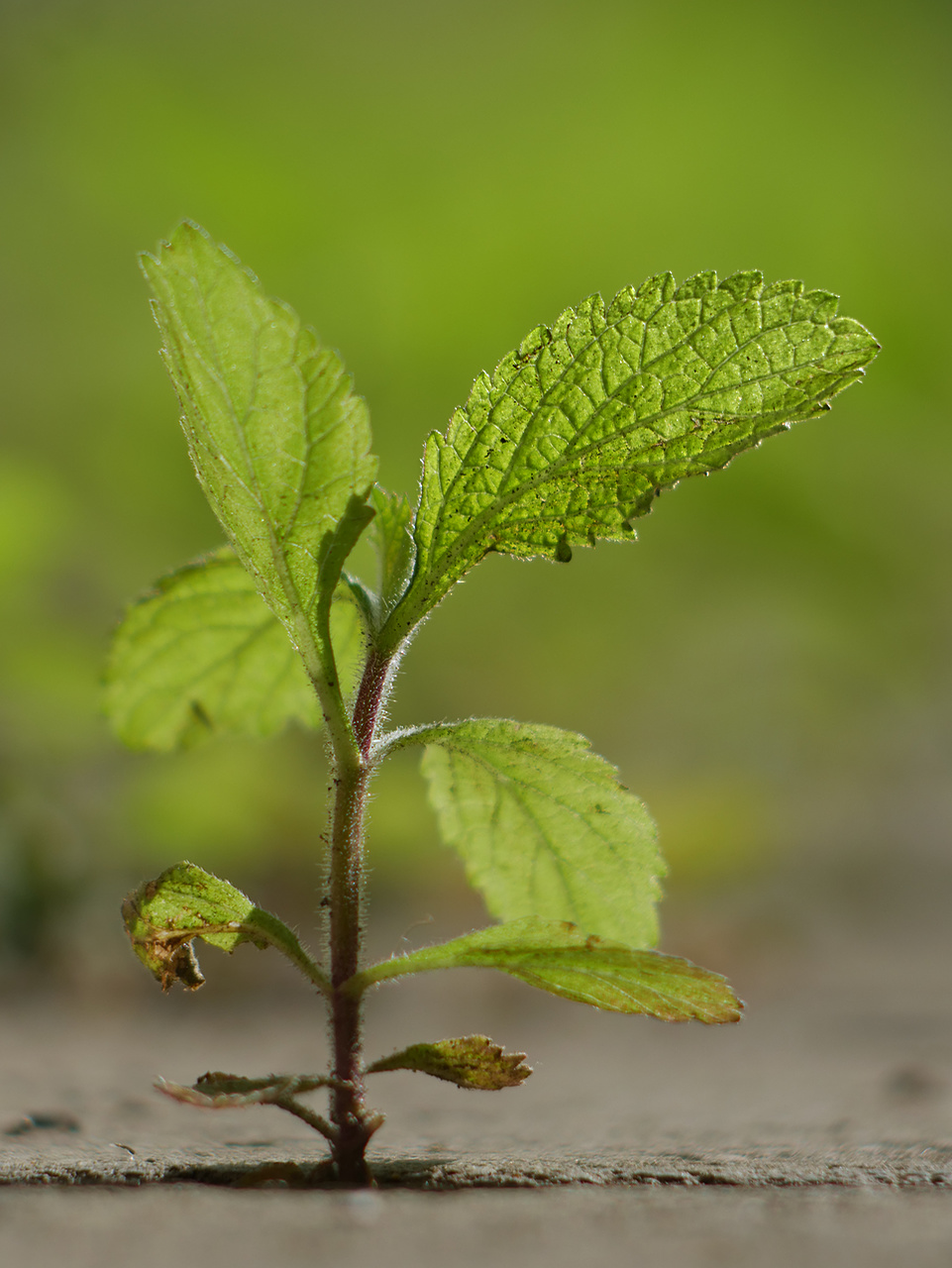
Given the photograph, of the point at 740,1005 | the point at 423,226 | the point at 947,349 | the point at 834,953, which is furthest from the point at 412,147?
the point at 740,1005

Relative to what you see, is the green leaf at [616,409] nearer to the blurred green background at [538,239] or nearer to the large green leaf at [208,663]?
the large green leaf at [208,663]

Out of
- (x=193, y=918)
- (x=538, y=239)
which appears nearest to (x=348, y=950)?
(x=193, y=918)

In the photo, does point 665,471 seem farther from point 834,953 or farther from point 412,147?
point 412,147

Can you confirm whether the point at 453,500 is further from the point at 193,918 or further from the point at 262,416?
the point at 193,918

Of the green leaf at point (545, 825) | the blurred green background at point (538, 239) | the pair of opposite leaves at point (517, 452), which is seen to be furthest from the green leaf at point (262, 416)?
the blurred green background at point (538, 239)

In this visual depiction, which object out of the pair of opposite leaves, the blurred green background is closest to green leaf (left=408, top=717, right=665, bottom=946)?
the pair of opposite leaves

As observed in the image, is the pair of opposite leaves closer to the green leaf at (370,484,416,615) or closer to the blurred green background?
the green leaf at (370,484,416,615)
